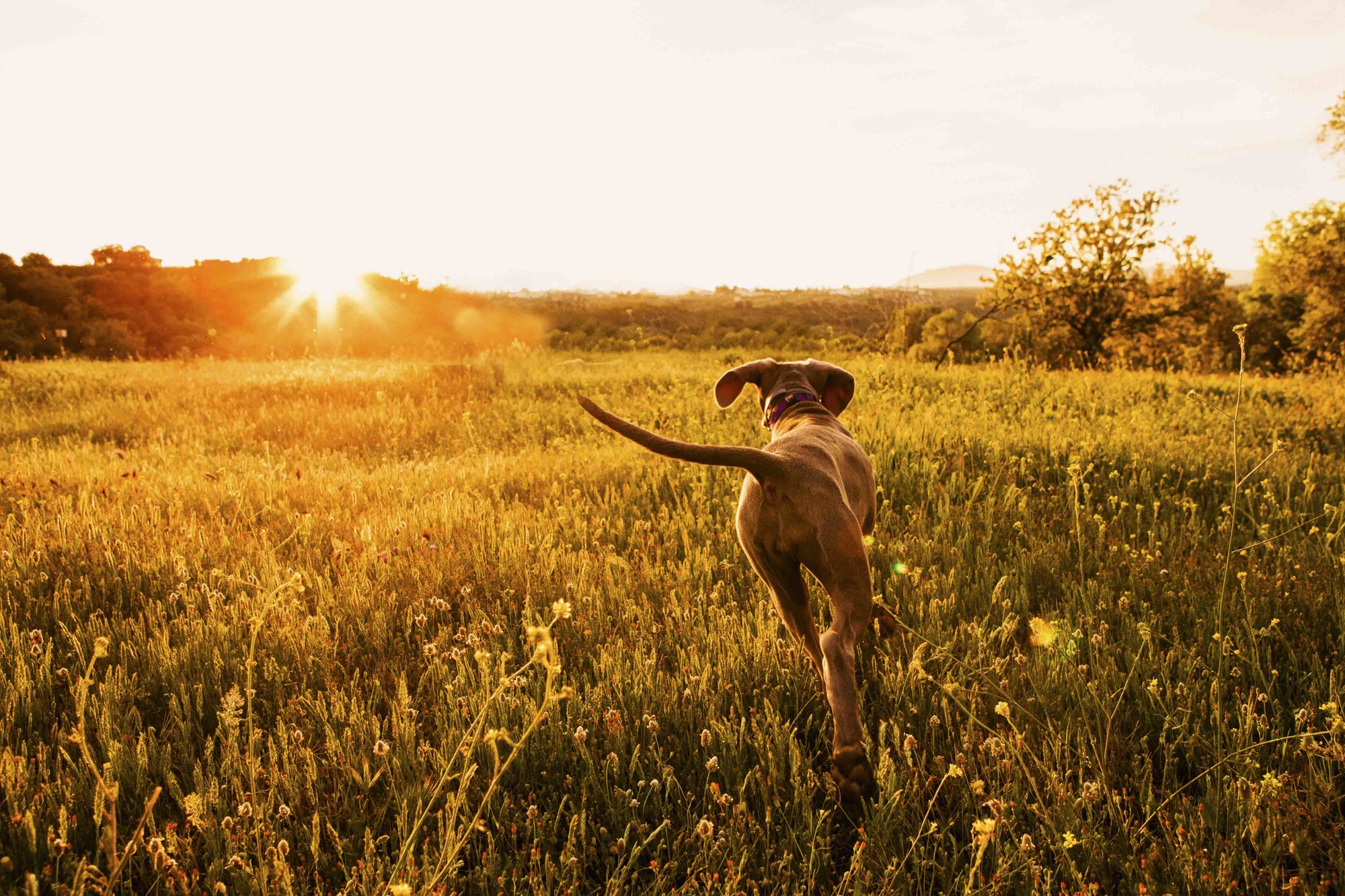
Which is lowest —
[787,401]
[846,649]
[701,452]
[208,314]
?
[846,649]

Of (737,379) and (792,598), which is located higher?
(737,379)

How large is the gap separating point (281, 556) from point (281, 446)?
4.73 meters

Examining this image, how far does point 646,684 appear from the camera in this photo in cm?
286

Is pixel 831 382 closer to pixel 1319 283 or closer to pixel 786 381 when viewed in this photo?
pixel 786 381

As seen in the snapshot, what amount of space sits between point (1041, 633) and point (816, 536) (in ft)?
4.83

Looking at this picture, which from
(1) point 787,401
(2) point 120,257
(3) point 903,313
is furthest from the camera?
(2) point 120,257

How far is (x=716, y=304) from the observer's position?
2518 inches

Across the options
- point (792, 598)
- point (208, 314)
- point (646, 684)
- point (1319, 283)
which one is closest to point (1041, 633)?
point (792, 598)

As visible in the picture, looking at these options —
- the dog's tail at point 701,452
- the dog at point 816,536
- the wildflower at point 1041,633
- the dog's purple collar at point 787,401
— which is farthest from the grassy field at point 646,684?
the dog's purple collar at point 787,401

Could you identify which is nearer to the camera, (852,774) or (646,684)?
(852,774)

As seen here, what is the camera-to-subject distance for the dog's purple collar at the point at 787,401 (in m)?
3.72

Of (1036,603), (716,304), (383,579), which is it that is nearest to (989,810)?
(1036,603)

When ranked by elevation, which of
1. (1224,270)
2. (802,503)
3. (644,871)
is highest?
(1224,270)

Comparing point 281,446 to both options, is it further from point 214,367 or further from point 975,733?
point 214,367
